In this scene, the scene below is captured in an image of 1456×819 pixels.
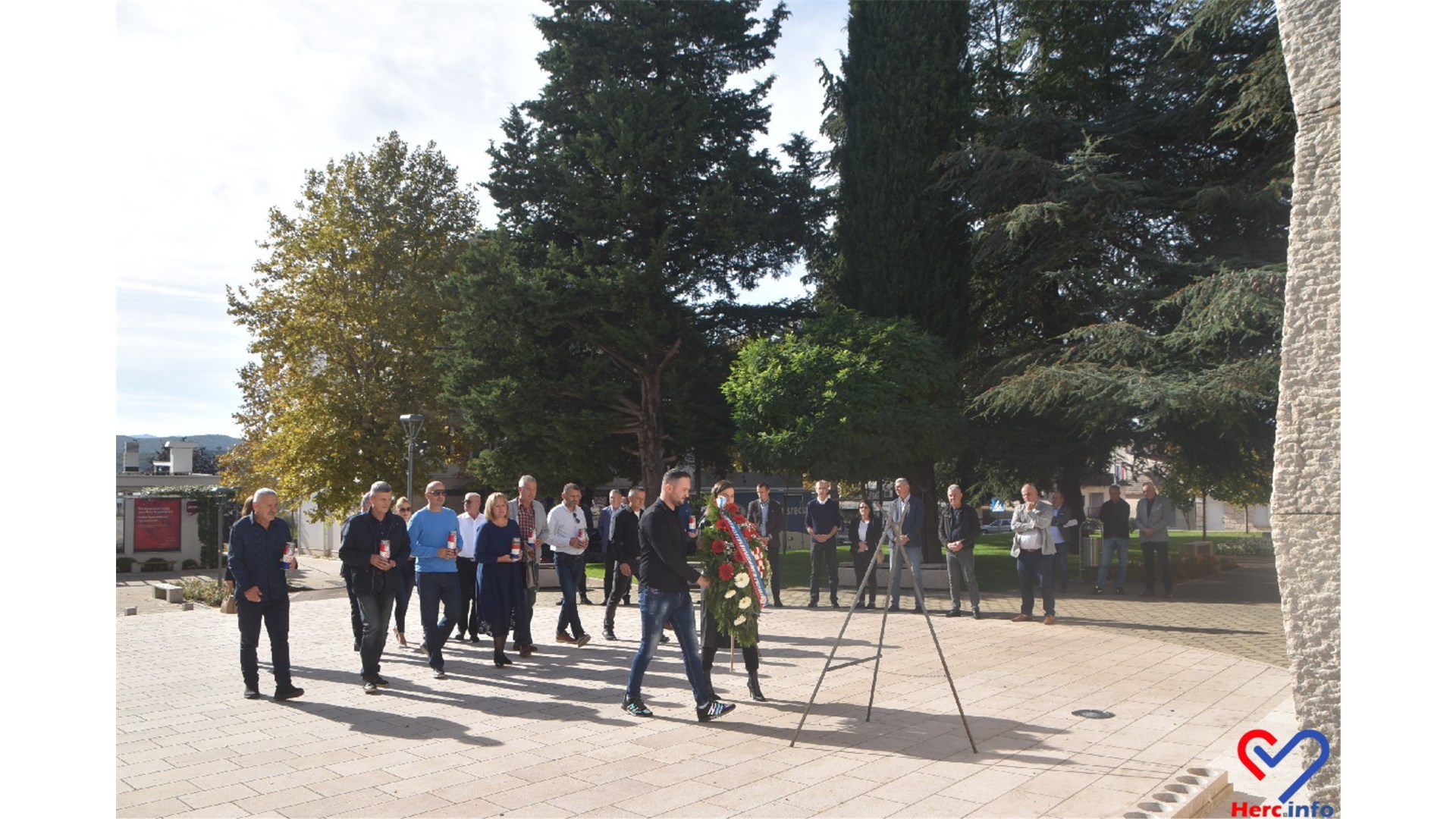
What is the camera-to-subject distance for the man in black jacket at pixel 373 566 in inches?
368

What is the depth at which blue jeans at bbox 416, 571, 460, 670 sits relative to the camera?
33.8ft

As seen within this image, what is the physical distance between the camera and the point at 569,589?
1227 cm

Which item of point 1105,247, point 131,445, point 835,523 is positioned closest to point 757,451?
point 835,523

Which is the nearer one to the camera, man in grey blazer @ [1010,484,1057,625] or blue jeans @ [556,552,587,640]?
blue jeans @ [556,552,587,640]

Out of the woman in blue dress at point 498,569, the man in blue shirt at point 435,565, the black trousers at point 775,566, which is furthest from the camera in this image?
the black trousers at point 775,566

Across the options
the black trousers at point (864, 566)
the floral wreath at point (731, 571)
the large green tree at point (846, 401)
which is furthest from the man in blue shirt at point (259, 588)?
the large green tree at point (846, 401)

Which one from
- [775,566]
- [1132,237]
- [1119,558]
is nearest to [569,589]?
[775,566]

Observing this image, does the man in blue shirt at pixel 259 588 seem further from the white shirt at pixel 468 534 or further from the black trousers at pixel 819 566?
the black trousers at pixel 819 566

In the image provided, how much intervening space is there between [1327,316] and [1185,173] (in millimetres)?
21685

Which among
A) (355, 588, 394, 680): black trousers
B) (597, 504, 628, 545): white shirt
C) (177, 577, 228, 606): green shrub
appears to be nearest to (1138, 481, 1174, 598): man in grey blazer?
(597, 504, 628, 545): white shirt

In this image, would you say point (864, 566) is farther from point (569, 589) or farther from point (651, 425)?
point (651, 425)

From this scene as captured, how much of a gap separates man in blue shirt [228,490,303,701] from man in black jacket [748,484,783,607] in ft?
26.1

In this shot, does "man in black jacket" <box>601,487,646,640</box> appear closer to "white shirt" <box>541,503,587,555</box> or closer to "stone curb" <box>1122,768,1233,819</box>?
"white shirt" <box>541,503,587,555</box>

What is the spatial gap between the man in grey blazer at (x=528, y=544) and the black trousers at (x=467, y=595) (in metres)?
0.71
